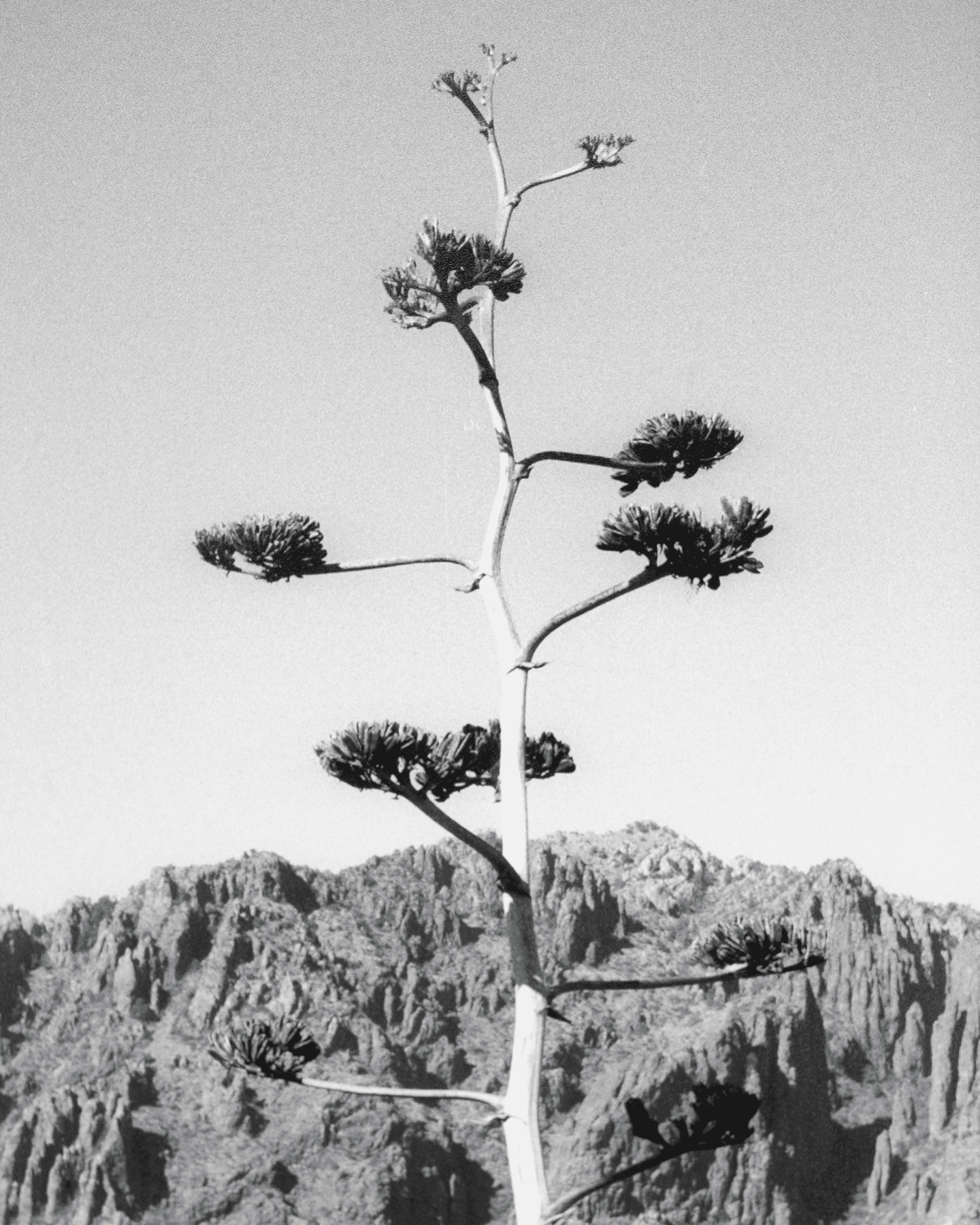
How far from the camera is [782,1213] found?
137 metres

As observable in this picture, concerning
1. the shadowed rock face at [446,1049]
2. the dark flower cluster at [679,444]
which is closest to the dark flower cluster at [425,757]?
the dark flower cluster at [679,444]

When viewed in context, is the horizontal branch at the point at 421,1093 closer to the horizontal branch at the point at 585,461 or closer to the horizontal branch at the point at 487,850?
the horizontal branch at the point at 487,850

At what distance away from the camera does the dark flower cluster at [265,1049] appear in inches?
324

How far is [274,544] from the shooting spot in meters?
9.12

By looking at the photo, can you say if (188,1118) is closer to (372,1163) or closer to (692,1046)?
(372,1163)

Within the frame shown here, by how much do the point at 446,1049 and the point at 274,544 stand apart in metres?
147

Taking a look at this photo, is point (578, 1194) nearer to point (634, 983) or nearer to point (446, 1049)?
point (634, 983)

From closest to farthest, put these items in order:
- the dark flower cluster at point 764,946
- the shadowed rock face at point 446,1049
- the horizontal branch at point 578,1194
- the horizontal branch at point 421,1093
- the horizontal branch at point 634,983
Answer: the horizontal branch at point 578,1194
the horizontal branch at point 421,1093
the horizontal branch at point 634,983
the dark flower cluster at point 764,946
the shadowed rock face at point 446,1049

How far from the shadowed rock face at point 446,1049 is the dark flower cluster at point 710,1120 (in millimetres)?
116217

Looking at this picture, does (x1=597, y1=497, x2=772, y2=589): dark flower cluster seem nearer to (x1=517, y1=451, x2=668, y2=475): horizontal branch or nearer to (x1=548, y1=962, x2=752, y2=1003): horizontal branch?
(x1=517, y1=451, x2=668, y2=475): horizontal branch

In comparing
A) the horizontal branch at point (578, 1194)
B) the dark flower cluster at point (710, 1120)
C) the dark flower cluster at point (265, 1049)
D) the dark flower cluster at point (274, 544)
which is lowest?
the horizontal branch at point (578, 1194)

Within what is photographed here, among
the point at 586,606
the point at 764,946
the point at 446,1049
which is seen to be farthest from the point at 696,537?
the point at 446,1049

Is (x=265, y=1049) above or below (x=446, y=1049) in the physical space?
below

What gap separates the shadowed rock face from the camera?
418ft
